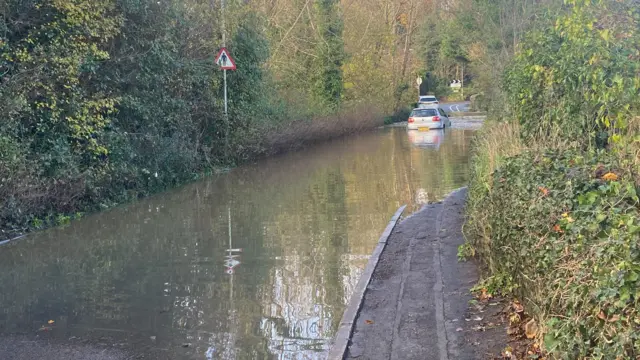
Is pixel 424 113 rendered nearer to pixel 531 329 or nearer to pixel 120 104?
pixel 120 104

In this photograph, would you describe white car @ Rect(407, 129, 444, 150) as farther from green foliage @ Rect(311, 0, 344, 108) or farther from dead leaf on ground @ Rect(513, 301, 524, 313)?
dead leaf on ground @ Rect(513, 301, 524, 313)

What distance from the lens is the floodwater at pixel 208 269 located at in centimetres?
719

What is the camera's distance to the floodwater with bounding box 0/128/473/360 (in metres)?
7.19

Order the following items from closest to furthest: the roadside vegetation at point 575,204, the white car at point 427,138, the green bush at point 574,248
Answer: the green bush at point 574,248 < the roadside vegetation at point 575,204 < the white car at point 427,138

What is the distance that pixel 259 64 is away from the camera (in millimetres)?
24875

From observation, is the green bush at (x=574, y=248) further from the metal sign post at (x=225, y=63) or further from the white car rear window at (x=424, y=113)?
the white car rear window at (x=424, y=113)

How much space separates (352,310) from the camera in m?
7.46

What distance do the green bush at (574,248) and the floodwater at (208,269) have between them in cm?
204

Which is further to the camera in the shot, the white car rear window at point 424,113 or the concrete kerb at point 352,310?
the white car rear window at point 424,113

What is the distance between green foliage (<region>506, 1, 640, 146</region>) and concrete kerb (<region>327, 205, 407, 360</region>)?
2.78m

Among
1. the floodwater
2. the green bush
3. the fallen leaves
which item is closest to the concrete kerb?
the floodwater

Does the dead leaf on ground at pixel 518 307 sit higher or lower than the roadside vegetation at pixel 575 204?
lower

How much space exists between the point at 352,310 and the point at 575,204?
9.19 ft

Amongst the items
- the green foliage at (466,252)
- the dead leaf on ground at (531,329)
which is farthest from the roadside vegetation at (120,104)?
the dead leaf on ground at (531,329)
